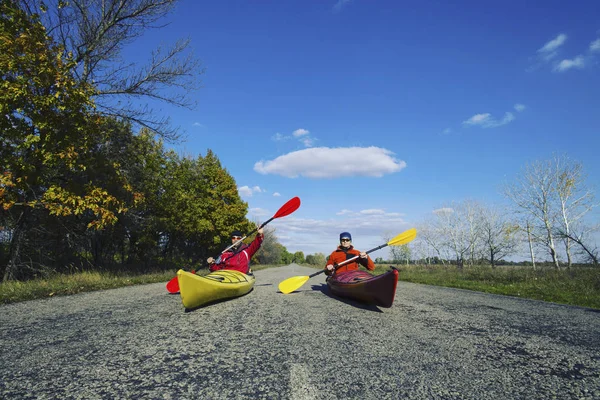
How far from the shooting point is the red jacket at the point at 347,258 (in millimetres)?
7242

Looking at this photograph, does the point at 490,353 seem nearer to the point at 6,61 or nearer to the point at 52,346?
the point at 52,346

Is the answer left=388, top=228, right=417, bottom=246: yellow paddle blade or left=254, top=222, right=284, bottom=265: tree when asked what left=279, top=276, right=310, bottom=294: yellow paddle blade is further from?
left=254, top=222, right=284, bottom=265: tree

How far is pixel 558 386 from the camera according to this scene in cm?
238

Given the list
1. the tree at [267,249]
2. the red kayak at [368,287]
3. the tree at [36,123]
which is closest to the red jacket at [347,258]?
the red kayak at [368,287]

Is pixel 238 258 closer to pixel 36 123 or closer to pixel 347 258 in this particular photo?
pixel 347 258

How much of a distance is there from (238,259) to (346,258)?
2.84 meters

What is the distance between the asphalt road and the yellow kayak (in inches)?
10.7

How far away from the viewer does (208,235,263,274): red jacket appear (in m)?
7.56

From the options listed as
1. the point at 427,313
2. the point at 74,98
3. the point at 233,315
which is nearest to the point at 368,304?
the point at 427,313

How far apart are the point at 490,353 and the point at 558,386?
80cm

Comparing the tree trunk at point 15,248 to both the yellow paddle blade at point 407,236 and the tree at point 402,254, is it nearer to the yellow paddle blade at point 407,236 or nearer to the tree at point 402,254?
the yellow paddle blade at point 407,236

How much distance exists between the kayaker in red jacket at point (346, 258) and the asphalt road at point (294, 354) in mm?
1922

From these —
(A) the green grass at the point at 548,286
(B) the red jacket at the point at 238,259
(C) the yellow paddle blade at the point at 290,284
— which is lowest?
(A) the green grass at the point at 548,286

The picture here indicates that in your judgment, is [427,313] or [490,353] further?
[427,313]
